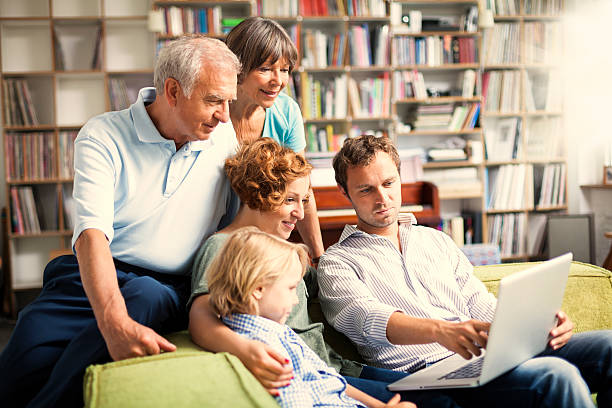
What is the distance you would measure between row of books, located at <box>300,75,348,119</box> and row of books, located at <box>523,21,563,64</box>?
1.61m

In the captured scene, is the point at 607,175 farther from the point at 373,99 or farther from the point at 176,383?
the point at 176,383

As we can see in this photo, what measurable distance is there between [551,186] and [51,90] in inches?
165

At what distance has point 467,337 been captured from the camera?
4.15ft

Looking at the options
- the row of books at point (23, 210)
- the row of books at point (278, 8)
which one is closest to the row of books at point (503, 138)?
the row of books at point (278, 8)

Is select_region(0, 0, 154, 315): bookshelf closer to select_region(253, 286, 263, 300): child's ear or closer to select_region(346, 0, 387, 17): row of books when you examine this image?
select_region(346, 0, 387, 17): row of books

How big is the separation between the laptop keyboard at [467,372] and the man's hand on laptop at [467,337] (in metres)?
0.07

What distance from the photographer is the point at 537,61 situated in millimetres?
5121

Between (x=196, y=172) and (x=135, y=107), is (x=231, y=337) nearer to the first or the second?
(x=196, y=172)

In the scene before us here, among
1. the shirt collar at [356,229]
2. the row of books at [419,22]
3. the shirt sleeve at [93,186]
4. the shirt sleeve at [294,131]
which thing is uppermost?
the row of books at [419,22]

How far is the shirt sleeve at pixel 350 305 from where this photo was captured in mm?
1467

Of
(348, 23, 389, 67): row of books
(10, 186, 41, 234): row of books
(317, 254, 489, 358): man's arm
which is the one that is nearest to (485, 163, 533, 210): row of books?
(348, 23, 389, 67): row of books

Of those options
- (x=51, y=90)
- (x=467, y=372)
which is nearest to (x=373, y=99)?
(x=51, y=90)

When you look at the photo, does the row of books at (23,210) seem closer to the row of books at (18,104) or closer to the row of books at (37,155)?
the row of books at (37,155)

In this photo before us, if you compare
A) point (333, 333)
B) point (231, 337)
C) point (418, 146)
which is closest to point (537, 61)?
point (418, 146)
